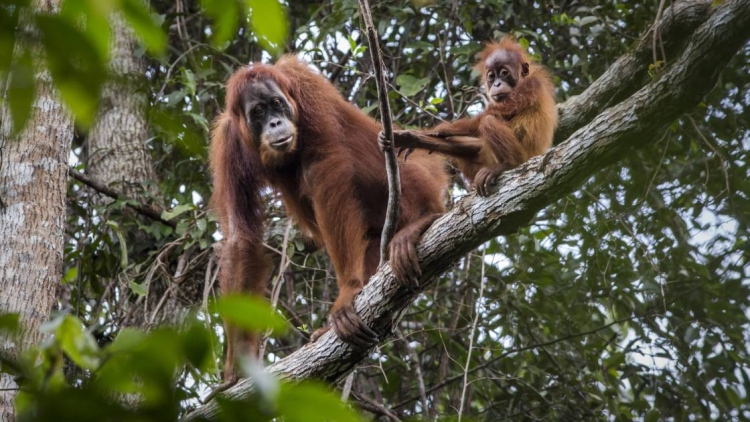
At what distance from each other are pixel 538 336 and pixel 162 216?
283cm

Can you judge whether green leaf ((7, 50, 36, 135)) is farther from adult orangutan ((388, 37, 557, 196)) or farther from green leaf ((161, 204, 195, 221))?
green leaf ((161, 204, 195, 221))

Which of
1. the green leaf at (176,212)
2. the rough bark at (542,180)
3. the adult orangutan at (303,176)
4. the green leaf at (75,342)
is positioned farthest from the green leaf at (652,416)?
the green leaf at (75,342)

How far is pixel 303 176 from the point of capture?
14.3 feet

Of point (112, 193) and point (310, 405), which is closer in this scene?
point (310, 405)

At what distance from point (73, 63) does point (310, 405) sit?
39cm

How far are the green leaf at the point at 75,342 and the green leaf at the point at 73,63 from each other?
0.36 metres

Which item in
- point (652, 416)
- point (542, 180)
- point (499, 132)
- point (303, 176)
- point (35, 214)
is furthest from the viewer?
point (652, 416)

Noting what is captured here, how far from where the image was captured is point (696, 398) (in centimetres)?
509

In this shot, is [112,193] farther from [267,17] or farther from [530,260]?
[267,17]

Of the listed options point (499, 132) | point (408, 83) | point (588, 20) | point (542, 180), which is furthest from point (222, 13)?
point (588, 20)

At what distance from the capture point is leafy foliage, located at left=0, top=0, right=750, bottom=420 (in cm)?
497

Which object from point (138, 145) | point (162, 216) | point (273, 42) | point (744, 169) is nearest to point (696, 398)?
point (744, 169)

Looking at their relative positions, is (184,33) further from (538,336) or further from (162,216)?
(538,336)

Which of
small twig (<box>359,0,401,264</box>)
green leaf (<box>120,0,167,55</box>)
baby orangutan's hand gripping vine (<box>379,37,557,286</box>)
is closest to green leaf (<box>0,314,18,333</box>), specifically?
green leaf (<box>120,0,167,55</box>)
